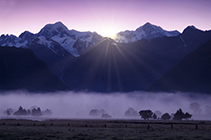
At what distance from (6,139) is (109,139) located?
2407 centimetres

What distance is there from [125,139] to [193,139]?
16.2 metres

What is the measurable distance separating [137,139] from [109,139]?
6.55m

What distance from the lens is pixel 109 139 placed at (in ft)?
236

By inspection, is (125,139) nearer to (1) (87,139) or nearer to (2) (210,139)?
(1) (87,139)

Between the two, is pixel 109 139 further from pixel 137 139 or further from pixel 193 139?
pixel 193 139

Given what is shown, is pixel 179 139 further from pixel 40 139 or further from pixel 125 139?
pixel 40 139

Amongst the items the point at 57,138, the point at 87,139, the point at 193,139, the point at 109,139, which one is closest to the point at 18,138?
the point at 57,138

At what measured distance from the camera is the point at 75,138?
7531cm

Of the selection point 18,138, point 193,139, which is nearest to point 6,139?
point 18,138

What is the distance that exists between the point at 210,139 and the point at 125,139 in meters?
19.9

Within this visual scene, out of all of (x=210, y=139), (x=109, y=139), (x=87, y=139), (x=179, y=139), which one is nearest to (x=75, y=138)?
(x=87, y=139)

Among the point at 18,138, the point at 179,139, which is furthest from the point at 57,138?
the point at 179,139

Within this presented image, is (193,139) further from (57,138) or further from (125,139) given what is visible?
(57,138)

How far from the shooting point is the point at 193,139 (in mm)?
72812
